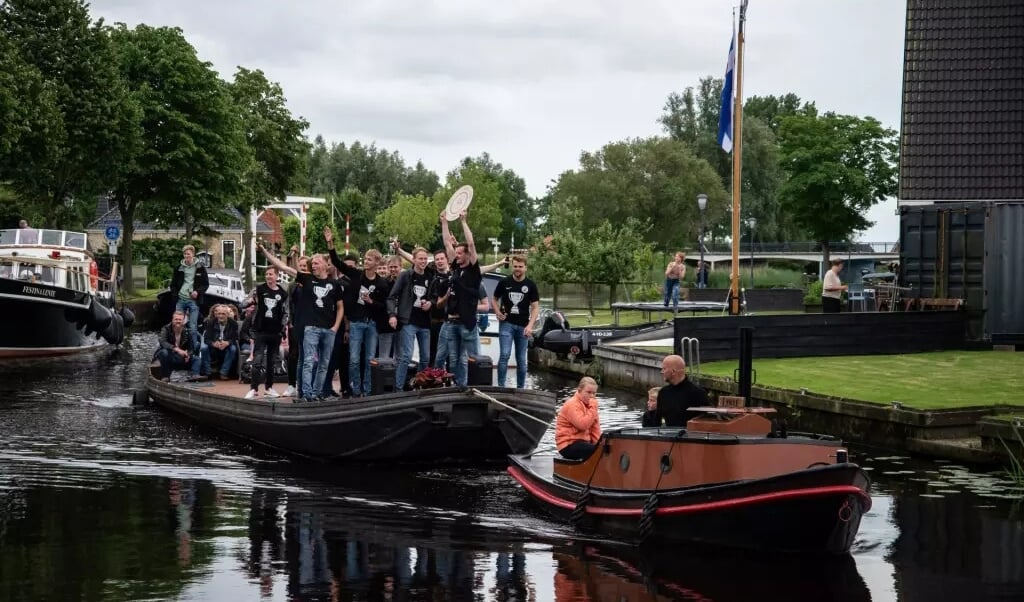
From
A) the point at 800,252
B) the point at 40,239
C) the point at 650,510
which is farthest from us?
the point at 800,252

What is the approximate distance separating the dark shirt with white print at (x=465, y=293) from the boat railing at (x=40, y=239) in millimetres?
23973

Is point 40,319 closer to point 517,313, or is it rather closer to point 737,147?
point 737,147

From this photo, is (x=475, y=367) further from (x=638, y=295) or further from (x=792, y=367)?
(x=638, y=295)

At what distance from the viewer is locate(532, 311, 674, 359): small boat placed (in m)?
32.7

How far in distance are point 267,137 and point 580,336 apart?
150 feet

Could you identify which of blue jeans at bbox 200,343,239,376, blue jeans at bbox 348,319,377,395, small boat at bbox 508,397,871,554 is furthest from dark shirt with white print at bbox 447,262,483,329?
blue jeans at bbox 200,343,239,376

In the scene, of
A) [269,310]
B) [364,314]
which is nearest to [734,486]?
[364,314]

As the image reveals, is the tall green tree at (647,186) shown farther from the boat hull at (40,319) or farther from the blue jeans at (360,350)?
the blue jeans at (360,350)

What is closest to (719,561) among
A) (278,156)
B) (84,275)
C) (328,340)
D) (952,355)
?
(328,340)

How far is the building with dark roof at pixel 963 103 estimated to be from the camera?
29.8 metres

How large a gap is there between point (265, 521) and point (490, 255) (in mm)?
95920

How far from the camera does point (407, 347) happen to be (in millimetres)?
18031

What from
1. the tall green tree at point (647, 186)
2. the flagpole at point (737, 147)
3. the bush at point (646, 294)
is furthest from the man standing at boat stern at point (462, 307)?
the tall green tree at point (647, 186)

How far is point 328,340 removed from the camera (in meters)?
17.5
